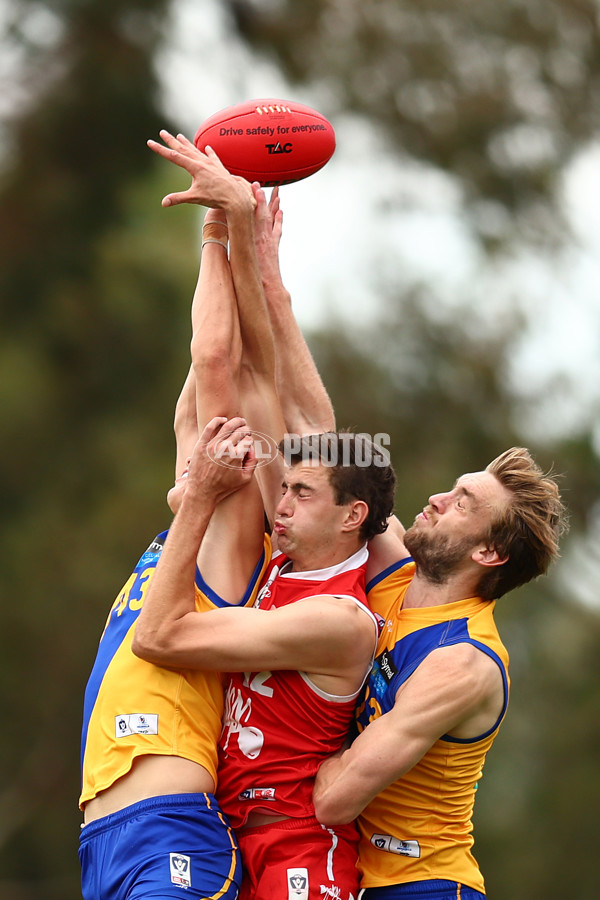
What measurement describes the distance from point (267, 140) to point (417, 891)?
10.4 ft

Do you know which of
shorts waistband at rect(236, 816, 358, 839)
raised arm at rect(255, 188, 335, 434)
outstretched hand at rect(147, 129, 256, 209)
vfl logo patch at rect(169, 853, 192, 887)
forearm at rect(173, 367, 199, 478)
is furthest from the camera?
raised arm at rect(255, 188, 335, 434)

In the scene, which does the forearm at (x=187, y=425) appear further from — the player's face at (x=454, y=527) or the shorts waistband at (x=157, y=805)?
the shorts waistband at (x=157, y=805)

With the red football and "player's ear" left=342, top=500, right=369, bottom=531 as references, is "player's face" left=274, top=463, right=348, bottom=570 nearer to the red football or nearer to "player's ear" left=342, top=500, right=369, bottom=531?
"player's ear" left=342, top=500, right=369, bottom=531

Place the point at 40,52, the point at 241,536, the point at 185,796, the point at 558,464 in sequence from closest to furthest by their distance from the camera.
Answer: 1. the point at 185,796
2. the point at 241,536
3. the point at 558,464
4. the point at 40,52

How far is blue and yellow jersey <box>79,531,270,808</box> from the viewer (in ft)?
14.1

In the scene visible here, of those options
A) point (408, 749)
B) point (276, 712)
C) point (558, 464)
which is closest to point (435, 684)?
point (408, 749)

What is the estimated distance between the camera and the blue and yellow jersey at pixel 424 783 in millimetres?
4512

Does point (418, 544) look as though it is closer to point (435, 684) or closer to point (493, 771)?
point (435, 684)

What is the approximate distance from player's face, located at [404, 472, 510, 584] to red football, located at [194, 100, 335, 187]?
1.66 metres

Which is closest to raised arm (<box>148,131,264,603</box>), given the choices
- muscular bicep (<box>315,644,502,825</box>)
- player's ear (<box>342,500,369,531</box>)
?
player's ear (<box>342,500,369,531</box>)

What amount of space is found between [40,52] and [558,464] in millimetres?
9278

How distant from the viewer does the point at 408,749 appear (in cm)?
425

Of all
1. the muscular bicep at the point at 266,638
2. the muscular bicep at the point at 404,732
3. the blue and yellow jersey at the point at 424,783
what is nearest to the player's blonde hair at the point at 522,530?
the blue and yellow jersey at the point at 424,783

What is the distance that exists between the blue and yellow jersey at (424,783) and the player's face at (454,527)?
0.54 ft
